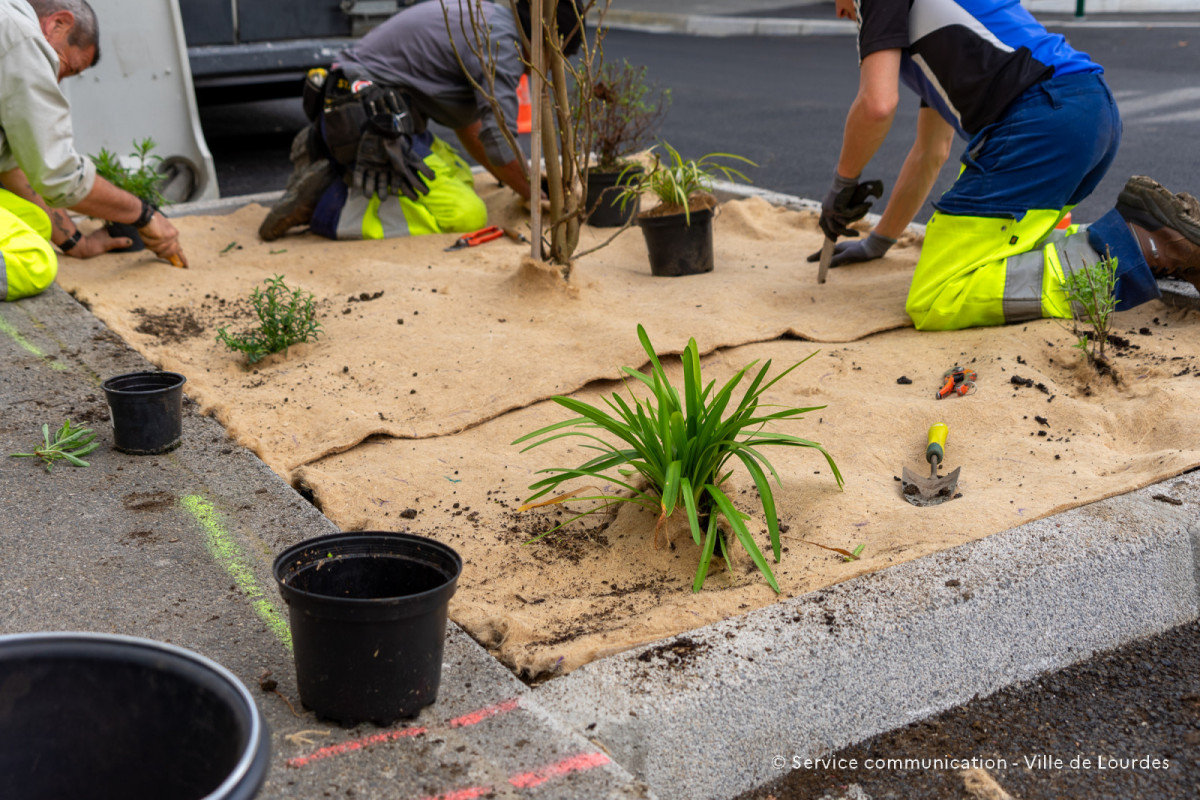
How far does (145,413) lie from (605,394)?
4.14 ft

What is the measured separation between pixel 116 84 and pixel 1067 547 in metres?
5.00

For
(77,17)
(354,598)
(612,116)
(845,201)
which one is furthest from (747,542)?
(612,116)

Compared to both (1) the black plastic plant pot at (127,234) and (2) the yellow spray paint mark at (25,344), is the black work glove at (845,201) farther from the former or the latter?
(1) the black plastic plant pot at (127,234)

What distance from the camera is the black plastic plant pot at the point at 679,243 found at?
4070 mm

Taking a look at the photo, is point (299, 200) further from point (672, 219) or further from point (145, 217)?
point (672, 219)

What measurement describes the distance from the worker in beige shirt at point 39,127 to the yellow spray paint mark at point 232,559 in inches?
66.4

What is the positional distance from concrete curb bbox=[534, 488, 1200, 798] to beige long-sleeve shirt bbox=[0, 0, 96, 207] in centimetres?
277

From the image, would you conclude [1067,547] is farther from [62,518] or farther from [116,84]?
[116,84]

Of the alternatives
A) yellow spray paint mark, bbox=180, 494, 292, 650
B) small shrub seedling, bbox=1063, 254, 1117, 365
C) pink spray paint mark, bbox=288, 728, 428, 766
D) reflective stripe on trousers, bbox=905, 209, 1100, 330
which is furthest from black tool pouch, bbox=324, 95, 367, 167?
pink spray paint mark, bbox=288, 728, 428, 766

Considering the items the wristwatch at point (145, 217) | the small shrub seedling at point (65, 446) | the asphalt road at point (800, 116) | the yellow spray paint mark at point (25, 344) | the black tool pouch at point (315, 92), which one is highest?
the black tool pouch at point (315, 92)

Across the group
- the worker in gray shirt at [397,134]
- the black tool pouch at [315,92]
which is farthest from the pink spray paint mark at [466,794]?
the black tool pouch at [315,92]

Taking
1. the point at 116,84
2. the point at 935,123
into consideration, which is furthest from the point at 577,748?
the point at 116,84

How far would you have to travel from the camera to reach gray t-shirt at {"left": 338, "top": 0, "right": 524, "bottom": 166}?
15.4ft

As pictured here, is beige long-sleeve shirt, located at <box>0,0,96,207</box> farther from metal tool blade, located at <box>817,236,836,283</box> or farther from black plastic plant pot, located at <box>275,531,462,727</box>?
metal tool blade, located at <box>817,236,836,283</box>
